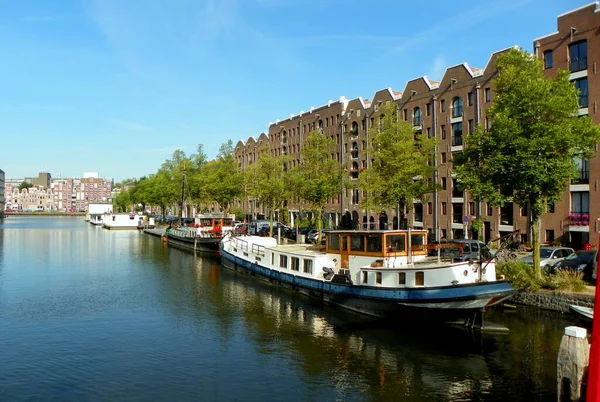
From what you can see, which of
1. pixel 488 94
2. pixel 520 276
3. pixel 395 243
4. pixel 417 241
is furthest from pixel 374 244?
pixel 488 94

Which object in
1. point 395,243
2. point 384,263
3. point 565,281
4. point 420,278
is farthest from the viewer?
point 395,243

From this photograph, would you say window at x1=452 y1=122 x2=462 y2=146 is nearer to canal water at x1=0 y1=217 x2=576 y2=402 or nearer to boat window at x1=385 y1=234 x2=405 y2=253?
canal water at x1=0 y1=217 x2=576 y2=402

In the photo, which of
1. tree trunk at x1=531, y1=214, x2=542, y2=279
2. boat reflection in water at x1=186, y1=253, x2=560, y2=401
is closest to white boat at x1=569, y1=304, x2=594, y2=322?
boat reflection in water at x1=186, y1=253, x2=560, y2=401

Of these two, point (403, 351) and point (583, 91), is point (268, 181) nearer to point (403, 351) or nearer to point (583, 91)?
point (583, 91)

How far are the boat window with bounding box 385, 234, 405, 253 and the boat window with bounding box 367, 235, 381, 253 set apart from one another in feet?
1.76

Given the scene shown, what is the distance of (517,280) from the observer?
30.2m

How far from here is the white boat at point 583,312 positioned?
963 inches

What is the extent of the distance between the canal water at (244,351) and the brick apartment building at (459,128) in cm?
1213

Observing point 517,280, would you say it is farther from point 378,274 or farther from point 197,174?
point 197,174

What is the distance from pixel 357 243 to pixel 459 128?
35177mm

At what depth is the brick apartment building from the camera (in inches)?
1811

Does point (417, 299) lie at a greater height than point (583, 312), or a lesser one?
greater

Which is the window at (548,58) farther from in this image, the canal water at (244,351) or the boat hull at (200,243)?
the boat hull at (200,243)

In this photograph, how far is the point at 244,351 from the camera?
2317cm
